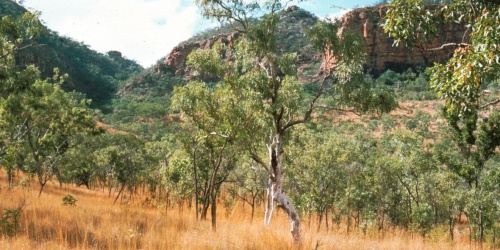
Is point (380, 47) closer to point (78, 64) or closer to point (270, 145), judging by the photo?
point (78, 64)

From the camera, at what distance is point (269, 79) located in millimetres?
7391

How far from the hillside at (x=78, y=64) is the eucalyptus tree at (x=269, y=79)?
9565 cm

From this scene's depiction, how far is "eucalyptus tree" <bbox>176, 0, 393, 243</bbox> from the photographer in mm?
7031

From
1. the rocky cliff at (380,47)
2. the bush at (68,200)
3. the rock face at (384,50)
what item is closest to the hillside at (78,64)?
the rocky cliff at (380,47)

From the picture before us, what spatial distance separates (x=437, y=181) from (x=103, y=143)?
30330 millimetres

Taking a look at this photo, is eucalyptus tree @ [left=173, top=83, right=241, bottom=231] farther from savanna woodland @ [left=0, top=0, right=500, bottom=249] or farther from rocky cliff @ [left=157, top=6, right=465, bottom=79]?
rocky cliff @ [left=157, top=6, right=465, bottom=79]

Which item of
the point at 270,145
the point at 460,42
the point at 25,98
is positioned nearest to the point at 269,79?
the point at 270,145

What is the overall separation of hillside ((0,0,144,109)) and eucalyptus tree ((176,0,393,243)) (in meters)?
95.6

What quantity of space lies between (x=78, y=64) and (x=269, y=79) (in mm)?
128399

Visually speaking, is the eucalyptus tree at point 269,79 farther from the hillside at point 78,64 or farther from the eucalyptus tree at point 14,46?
the hillside at point 78,64

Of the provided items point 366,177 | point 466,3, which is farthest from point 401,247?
point 366,177

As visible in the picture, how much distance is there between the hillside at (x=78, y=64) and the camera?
9156 cm

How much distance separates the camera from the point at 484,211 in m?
18.6

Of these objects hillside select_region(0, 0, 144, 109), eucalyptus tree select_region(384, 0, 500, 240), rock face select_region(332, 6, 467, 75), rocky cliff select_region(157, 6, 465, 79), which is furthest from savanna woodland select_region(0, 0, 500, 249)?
rock face select_region(332, 6, 467, 75)
